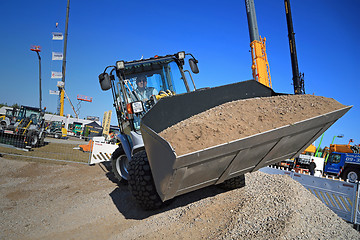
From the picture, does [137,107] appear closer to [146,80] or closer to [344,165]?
[146,80]

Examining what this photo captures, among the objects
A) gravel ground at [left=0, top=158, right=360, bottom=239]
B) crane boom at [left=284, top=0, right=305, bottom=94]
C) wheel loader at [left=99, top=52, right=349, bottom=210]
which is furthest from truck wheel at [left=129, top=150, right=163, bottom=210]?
crane boom at [left=284, top=0, right=305, bottom=94]

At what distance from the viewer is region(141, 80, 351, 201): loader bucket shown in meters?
2.20

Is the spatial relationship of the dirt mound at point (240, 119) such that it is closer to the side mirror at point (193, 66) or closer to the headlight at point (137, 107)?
the headlight at point (137, 107)

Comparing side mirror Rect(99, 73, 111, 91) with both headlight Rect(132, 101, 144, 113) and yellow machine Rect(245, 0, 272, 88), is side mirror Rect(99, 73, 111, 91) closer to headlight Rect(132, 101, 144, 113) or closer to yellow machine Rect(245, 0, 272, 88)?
headlight Rect(132, 101, 144, 113)

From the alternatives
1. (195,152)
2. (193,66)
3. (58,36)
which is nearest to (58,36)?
(58,36)

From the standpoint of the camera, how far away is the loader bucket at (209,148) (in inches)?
86.5

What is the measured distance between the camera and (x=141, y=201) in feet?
10.7

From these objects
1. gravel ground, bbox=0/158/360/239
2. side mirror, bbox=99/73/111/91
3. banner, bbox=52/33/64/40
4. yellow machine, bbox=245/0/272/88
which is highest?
banner, bbox=52/33/64/40

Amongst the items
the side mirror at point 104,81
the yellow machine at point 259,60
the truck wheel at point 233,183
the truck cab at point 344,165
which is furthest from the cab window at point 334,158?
the side mirror at point 104,81

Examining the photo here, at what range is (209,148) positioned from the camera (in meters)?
2.15

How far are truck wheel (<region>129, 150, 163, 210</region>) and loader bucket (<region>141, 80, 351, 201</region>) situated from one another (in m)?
0.58

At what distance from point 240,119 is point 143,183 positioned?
1.57 m

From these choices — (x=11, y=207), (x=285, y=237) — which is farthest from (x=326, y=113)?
(x=11, y=207)

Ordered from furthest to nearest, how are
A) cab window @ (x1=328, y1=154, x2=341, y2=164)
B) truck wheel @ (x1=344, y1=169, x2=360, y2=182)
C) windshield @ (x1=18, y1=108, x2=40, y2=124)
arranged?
windshield @ (x1=18, y1=108, x2=40, y2=124), cab window @ (x1=328, y1=154, x2=341, y2=164), truck wheel @ (x1=344, y1=169, x2=360, y2=182)
